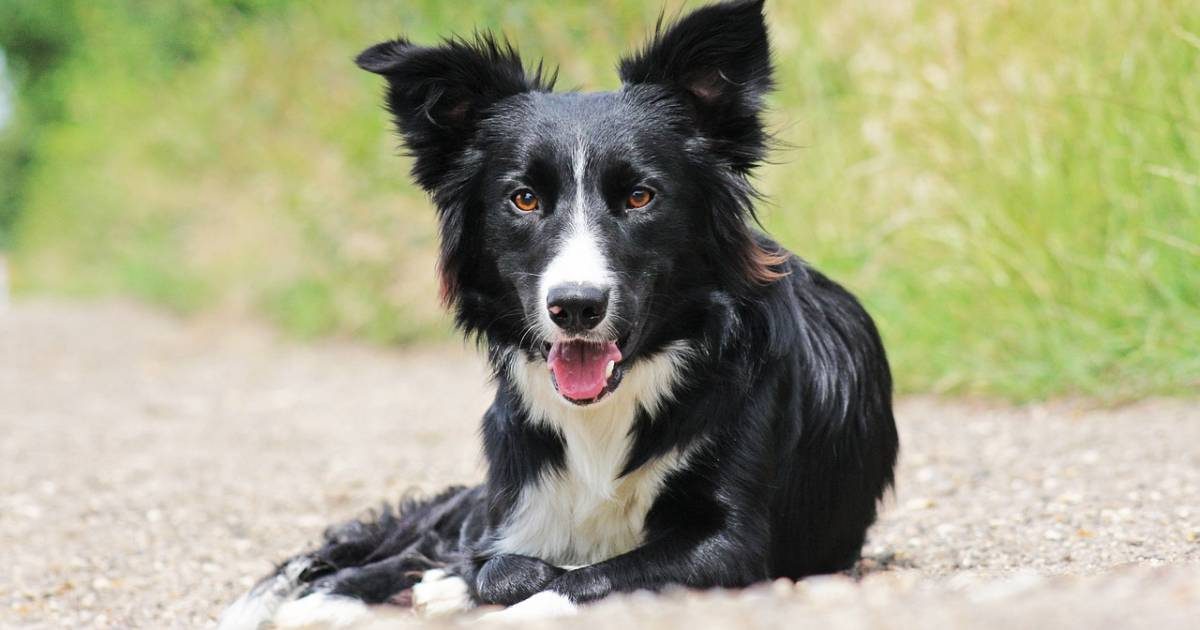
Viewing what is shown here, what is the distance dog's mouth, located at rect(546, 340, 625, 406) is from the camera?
379cm

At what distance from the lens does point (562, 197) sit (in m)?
3.85

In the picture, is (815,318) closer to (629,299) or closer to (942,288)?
(629,299)

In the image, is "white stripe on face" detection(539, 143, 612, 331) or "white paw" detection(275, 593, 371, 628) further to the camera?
"white paw" detection(275, 593, 371, 628)

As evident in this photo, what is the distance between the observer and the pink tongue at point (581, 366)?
379 centimetres

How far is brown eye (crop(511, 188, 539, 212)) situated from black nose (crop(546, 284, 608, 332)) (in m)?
0.42

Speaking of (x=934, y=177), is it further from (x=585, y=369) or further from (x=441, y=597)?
(x=441, y=597)

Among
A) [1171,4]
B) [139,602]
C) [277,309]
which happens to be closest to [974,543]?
[139,602]

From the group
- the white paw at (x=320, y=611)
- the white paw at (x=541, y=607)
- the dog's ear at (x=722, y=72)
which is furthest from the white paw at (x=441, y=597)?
the dog's ear at (x=722, y=72)

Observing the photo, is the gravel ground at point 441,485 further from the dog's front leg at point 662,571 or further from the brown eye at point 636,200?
the brown eye at point 636,200

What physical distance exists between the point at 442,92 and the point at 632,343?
1032 millimetres

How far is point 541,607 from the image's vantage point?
11.5 ft

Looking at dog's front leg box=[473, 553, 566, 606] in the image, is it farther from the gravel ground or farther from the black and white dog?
the gravel ground

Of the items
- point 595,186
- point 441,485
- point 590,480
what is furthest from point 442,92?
point 441,485

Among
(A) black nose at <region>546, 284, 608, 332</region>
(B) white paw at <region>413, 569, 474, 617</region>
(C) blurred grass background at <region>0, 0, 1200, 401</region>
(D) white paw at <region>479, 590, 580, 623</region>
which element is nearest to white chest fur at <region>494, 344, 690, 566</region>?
(B) white paw at <region>413, 569, 474, 617</region>
